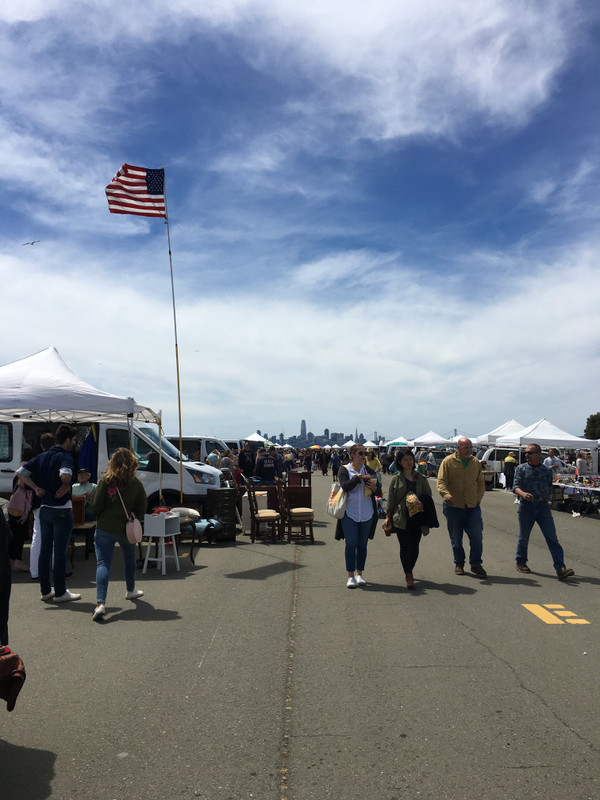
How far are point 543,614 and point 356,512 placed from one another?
234cm

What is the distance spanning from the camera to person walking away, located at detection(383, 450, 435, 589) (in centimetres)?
767

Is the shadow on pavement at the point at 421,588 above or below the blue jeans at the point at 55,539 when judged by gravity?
below

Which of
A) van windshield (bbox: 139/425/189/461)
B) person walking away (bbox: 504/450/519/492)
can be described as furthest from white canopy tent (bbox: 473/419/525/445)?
van windshield (bbox: 139/425/189/461)

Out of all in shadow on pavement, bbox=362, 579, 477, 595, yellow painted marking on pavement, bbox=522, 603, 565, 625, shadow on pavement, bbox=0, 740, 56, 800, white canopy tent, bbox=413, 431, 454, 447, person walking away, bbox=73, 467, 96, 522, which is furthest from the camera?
white canopy tent, bbox=413, 431, 454, 447

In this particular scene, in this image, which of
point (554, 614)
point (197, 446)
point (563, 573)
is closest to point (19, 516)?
point (554, 614)

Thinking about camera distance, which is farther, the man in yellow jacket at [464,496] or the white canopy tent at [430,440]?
the white canopy tent at [430,440]

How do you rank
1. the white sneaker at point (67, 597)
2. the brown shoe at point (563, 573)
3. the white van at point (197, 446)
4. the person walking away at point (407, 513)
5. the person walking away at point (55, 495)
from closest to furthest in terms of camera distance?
the person walking away at point (55, 495) → the white sneaker at point (67, 597) → the person walking away at point (407, 513) → the brown shoe at point (563, 573) → the white van at point (197, 446)

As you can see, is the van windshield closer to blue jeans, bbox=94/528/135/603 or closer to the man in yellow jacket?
blue jeans, bbox=94/528/135/603

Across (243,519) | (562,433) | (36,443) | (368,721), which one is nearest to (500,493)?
(562,433)

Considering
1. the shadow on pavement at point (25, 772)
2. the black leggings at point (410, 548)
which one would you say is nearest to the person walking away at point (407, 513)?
the black leggings at point (410, 548)

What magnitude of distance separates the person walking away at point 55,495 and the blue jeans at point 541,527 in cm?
590

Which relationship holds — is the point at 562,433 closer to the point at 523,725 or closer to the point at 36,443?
the point at 36,443

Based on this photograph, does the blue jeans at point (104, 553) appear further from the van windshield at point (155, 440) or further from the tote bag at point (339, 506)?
the van windshield at point (155, 440)

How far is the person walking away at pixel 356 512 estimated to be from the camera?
7688 millimetres
